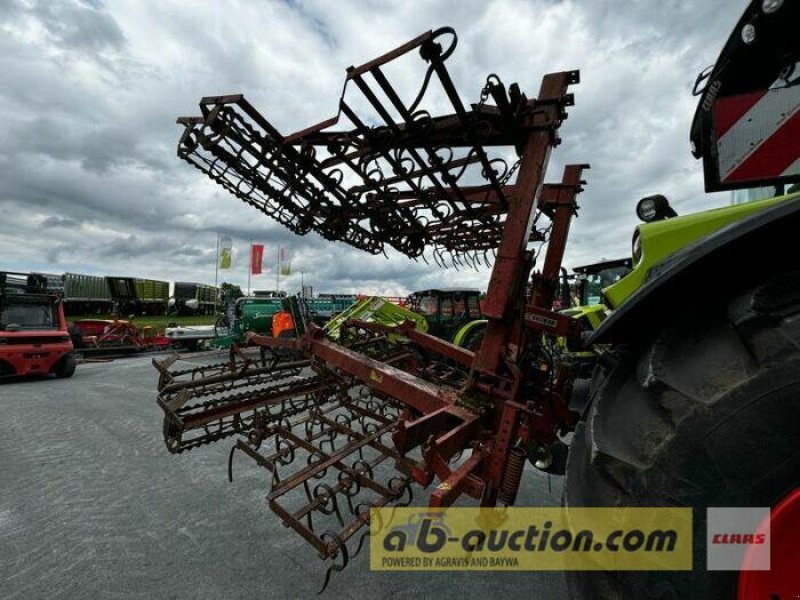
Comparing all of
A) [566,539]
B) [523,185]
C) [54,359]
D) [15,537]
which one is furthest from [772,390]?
[54,359]

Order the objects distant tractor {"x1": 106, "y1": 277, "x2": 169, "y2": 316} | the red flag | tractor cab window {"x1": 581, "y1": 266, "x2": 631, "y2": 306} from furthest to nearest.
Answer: distant tractor {"x1": 106, "y1": 277, "x2": 169, "y2": 316} < the red flag < tractor cab window {"x1": 581, "y1": 266, "x2": 631, "y2": 306}

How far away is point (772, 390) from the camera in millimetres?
874

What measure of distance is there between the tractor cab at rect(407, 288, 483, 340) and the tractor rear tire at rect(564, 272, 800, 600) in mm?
8082

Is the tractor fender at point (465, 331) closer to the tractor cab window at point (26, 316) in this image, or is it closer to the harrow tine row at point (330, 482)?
the harrow tine row at point (330, 482)

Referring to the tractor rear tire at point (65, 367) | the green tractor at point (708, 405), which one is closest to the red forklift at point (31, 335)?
the tractor rear tire at point (65, 367)

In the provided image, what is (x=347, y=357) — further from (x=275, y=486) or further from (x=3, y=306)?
(x=3, y=306)

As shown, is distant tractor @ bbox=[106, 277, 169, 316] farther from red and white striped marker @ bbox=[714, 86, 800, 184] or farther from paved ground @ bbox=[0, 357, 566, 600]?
red and white striped marker @ bbox=[714, 86, 800, 184]

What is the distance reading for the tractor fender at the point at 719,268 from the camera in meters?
0.92

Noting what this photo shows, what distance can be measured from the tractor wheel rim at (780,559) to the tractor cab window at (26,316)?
1187 cm

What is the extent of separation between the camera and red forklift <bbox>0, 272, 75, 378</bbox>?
8086mm

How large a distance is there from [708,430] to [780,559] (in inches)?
13.8

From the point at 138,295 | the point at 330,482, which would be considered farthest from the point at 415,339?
the point at 138,295

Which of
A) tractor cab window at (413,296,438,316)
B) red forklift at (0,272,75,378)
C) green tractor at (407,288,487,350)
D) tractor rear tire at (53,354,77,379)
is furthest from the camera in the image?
tractor cab window at (413,296,438,316)

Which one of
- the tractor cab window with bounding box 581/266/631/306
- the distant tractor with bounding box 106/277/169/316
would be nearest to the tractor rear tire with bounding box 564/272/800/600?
the tractor cab window with bounding box 581/266/631/306
